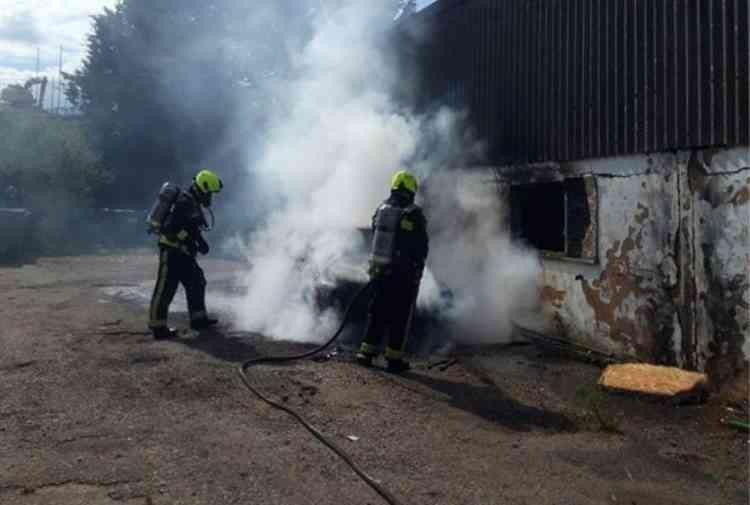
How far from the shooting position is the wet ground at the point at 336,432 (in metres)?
3.61

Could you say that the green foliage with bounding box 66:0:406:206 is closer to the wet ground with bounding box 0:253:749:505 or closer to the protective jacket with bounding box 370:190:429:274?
the protective jacket with bounding box 370:190:429:274

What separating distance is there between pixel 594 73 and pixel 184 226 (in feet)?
17.4

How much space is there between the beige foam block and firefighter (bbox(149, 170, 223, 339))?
5.06m

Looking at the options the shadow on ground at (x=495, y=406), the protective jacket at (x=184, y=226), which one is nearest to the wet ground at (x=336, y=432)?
the shadow on ground at (x=495, y=406)

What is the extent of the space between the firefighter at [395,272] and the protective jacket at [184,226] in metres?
2.69

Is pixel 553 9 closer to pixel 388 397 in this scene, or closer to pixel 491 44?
pixel 491 44

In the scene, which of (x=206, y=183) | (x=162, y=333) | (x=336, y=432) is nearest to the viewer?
(x=336, y=432)

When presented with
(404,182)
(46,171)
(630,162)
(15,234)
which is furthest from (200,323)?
(46,171)

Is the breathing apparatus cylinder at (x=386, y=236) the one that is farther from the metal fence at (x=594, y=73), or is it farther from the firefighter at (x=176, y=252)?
the firefighter at (x=176, y=252)

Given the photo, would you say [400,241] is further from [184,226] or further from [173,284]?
[173,284]

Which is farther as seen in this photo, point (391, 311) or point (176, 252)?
point (176, 252)

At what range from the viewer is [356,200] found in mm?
10031

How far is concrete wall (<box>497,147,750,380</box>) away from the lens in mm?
5363

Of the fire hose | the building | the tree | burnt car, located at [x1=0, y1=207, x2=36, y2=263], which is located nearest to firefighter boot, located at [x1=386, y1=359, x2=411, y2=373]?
the fire hose
